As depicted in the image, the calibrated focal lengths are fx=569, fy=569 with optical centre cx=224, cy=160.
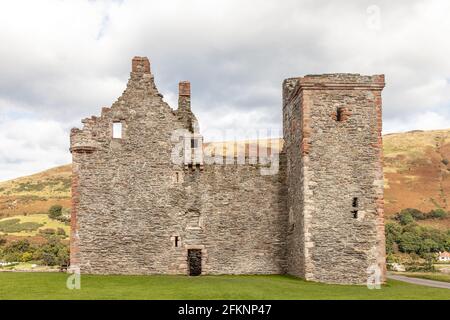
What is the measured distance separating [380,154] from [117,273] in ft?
47.0

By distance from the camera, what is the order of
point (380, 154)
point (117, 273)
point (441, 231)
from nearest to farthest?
point (380, 154) → point (117, 273) → point (441, 231)

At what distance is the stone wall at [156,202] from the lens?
96.2 ft

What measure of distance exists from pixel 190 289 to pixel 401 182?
8971cm

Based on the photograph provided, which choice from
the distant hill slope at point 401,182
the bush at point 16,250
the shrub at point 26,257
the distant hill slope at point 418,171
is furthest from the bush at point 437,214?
the shrub at point 26,257

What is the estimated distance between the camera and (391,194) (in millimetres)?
97125

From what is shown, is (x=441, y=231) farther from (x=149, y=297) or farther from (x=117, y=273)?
(x=149, y=297)

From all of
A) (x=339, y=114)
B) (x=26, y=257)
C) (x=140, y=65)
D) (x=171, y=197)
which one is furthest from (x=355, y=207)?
(x=26, y=257)

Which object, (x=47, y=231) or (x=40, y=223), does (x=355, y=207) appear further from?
(x=40, y=223)

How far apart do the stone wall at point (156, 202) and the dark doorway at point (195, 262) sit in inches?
19.1

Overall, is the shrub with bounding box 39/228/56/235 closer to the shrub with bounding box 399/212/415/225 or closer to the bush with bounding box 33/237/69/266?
the bush with bounding box 33/237/69/266

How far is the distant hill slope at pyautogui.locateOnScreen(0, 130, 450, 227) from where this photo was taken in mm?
90562

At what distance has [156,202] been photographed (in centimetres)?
2973

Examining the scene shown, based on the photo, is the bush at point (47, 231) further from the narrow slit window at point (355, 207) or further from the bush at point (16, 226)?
the narrow slit window at point (355, 207)
